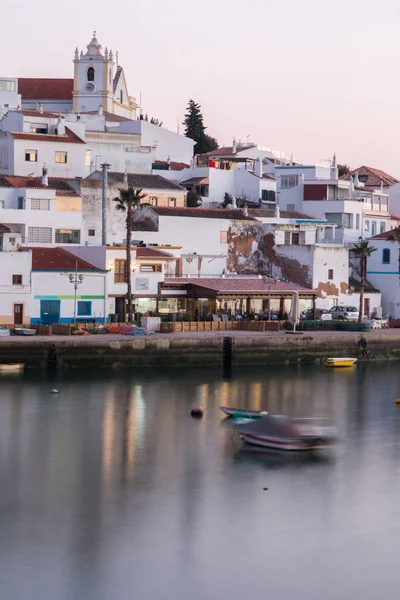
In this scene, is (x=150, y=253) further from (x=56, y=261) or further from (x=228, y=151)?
(x=228, y=151)

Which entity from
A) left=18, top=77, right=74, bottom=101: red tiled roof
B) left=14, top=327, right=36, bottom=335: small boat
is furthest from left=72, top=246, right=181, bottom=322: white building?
left=18, top=77, right=74, bottom=101: red tiled roof

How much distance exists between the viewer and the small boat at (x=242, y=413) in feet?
154

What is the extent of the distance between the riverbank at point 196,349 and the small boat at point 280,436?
17.0m

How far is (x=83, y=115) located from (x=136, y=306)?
37.4 metres

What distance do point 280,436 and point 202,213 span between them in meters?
39.6

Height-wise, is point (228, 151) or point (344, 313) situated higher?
point (228, 151)

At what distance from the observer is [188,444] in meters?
44.1

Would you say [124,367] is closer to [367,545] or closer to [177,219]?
[177,219]

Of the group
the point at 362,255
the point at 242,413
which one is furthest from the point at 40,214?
the point at 242,413

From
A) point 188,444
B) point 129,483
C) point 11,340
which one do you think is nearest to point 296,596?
point 129,483

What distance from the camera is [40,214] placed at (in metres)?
73.3

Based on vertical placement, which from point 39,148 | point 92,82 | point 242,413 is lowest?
point 242,413

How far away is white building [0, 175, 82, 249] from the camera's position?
72750 millimetres

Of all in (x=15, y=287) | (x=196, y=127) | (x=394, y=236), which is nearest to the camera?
(x=15, y=287)
